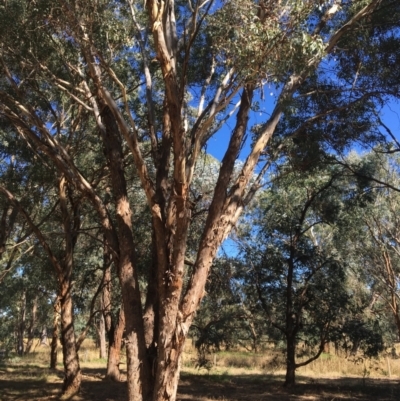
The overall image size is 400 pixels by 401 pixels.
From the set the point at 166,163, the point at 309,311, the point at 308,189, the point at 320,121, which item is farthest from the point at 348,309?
the point at 166,163

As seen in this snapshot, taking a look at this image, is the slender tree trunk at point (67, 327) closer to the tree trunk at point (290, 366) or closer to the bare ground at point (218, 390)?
the bare ground at point (218, 390)

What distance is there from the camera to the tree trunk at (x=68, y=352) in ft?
Result: 37.3

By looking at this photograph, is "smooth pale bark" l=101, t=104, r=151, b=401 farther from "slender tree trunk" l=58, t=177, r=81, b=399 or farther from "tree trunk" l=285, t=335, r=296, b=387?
"tree trunk" l=285, t=335, r=296, b=387

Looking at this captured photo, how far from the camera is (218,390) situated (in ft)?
44.4

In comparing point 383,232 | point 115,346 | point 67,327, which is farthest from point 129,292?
point 383,232

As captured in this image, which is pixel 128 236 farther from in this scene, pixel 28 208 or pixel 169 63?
pixel 28 208

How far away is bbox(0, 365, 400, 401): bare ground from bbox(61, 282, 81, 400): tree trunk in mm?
247

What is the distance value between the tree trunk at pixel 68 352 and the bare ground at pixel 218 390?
0.81 feet

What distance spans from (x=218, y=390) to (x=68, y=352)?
4.29 m

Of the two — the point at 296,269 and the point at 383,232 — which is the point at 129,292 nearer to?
the point at 296,269

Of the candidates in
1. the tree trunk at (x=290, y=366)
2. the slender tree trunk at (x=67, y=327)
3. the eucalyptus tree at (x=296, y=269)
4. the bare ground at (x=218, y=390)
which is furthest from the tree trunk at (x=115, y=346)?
the tree trunk at (x=290, y=366)

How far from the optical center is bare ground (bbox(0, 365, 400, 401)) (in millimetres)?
11727

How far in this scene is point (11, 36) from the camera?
954 cm

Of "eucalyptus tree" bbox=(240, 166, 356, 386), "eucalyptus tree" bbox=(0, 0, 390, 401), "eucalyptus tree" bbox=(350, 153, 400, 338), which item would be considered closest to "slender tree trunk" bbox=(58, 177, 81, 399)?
"eucalyptus tree" bbox=(0, 0, 390, 401)
